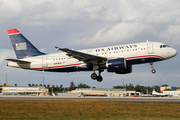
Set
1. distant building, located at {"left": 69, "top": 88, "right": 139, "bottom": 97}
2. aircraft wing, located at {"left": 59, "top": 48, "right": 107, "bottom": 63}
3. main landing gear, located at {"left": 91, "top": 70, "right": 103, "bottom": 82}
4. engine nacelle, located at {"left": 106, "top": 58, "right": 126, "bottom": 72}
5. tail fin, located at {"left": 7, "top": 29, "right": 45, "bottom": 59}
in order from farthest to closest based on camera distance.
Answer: distant building, located at {"left": 69, "top": 88, "right": 139, "bottom": 97}
tail fin, located at {"left": 7, "top": 29, "right": 45, "bottom": 59}
main landing gear, located at {"left": 91, "top": 70, "right": 103, "bottom": 82}
engine nacelle, located at {"left": 106, "top": 58, "right": 126, "bottom": 72}
aircraft wing, located at {"left": 59, "top": 48, "right": 107, "bottom": 63}

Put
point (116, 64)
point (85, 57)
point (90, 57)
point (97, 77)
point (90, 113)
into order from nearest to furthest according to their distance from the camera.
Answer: point (90, 113) < point (116, 64) < point (90, 57) < point (85, 57) < point (97, 77)

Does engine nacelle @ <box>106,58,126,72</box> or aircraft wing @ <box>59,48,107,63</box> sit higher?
aircraft wing @ <box>59,48,107,63</box>

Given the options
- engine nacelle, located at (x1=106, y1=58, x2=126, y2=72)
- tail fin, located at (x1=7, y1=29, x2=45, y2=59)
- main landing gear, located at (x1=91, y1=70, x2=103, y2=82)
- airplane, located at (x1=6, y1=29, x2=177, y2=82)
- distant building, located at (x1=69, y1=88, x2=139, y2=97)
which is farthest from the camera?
distant building, located at (x1=69, y1=88, x2=139, y2=97)

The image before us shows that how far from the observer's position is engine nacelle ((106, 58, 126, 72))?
38062 mm

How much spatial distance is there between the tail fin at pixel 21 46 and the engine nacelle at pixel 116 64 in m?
13.5

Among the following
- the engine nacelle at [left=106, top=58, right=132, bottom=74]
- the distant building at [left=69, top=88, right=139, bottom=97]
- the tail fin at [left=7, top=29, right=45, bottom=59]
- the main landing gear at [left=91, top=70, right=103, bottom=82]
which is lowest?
the distant building at [left=69, top=88, right=139, bottom=97]

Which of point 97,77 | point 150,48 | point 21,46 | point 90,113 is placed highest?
point 21,46

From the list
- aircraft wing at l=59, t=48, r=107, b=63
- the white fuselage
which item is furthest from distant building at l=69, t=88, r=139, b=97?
aircraft wing at l=59, t=48, r=107, b=63

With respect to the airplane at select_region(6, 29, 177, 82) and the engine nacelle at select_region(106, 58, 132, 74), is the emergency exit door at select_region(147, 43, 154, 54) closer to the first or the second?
the airplane at select_region(6, 29, 177, 82)

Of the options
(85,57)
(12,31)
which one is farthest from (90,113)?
(12,31)

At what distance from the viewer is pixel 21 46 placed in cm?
4556

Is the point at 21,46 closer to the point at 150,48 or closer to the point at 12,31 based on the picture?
the point at 12,31

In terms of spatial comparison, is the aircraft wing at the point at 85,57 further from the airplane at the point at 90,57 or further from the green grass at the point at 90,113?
the green grass at the point at 90,113

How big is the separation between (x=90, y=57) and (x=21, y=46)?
48.4 ft
